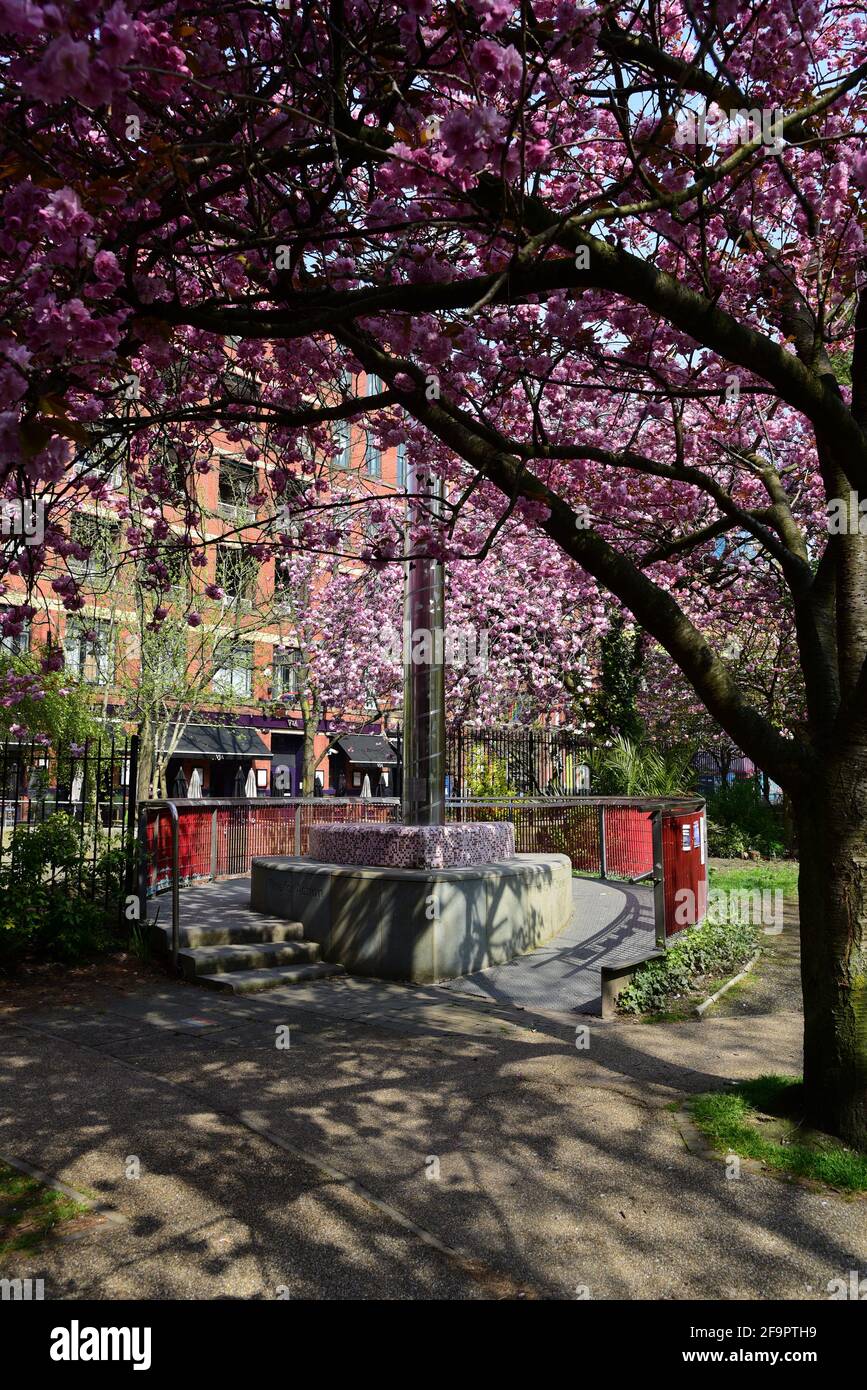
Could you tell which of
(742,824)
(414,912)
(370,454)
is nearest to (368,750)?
(370,454)

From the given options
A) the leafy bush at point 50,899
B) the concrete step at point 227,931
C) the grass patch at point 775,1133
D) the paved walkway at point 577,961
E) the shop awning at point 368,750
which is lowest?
the paved walkway at point 577,961

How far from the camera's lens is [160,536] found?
9.05m

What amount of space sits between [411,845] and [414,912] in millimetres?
860

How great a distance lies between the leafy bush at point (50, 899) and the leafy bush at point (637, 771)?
38.0 feet

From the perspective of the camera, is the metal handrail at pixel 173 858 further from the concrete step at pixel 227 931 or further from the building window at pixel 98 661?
the building window at pixel 98 661

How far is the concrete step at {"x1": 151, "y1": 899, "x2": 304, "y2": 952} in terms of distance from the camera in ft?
32.2

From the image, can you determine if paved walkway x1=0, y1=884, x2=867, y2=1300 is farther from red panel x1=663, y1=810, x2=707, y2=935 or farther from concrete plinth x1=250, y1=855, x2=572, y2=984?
red panel x1=663, y1=810, x2=707, y2=935

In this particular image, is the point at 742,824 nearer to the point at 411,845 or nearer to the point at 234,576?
the point at 411,845

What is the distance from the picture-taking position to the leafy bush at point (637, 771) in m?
19.0

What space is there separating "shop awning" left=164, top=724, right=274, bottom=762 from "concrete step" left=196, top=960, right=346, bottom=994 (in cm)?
2452

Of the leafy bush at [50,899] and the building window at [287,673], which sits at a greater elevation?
the building window at [287,673]

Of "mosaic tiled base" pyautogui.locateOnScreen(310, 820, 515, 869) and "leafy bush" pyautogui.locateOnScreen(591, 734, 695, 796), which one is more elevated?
"leafy bush" pyautogui.locateOnScreen(591, 734, 695, 796)

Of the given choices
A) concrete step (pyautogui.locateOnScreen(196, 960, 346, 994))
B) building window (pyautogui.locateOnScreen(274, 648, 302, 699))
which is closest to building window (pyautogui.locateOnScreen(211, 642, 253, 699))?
building window (pyautogui.locateOnScreen(274, 648, 302, 699))

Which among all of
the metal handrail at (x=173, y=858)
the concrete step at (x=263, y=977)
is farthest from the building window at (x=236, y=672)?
the concrete step at (x=263, y=977)
